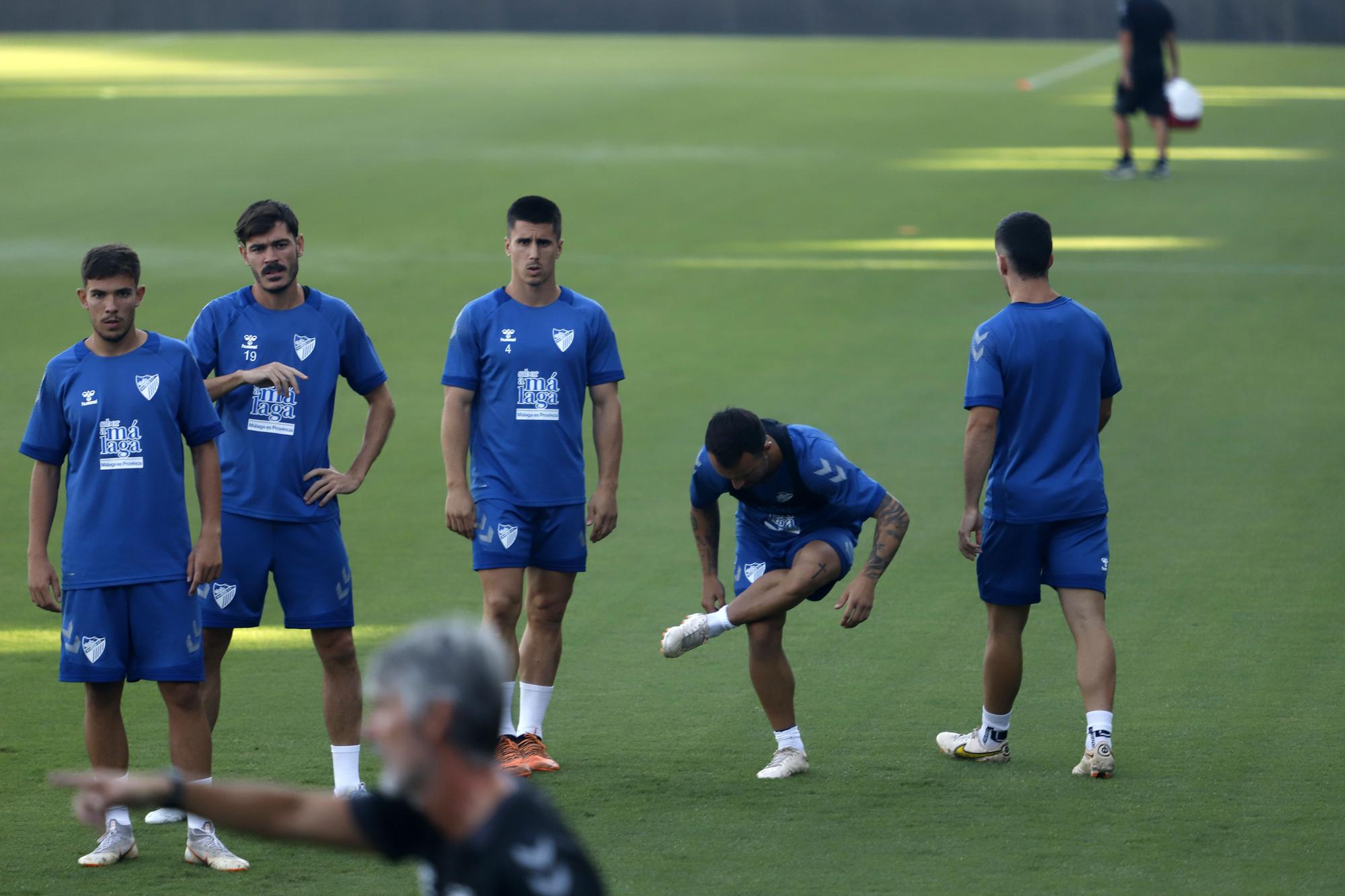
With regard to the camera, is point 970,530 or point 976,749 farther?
point 976,749

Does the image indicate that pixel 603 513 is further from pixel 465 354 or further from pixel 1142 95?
pixel 1142 95

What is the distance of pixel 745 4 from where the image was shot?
4053cm

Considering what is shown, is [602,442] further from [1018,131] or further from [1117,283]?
[1018,131]

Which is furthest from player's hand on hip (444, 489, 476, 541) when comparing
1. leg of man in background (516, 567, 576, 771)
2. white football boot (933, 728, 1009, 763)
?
white football boot (933, 728, 1009, 763)

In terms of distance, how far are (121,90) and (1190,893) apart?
90.8ft

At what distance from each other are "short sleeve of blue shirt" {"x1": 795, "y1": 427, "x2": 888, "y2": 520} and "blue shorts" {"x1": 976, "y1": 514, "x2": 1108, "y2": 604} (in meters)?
0.48

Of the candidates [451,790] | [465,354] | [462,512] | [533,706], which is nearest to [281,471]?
[462,512]

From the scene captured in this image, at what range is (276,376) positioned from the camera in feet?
20.4

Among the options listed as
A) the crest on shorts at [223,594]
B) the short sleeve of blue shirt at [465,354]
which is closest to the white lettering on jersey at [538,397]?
the short sleeve of blue shirt at [465,354]

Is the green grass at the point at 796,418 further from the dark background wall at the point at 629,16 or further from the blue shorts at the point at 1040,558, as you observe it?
the dark background wall at the point at 629,16

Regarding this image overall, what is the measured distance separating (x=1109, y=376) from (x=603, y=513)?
205cm

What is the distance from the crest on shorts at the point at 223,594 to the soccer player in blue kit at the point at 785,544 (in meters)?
1.55

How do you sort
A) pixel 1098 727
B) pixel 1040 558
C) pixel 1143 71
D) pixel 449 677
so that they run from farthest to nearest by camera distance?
pixel 1143 71 → pixel 1040 558 → pixel 1098 727 → pixel 449 677

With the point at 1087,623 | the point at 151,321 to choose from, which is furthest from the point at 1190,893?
the point at 151,321
